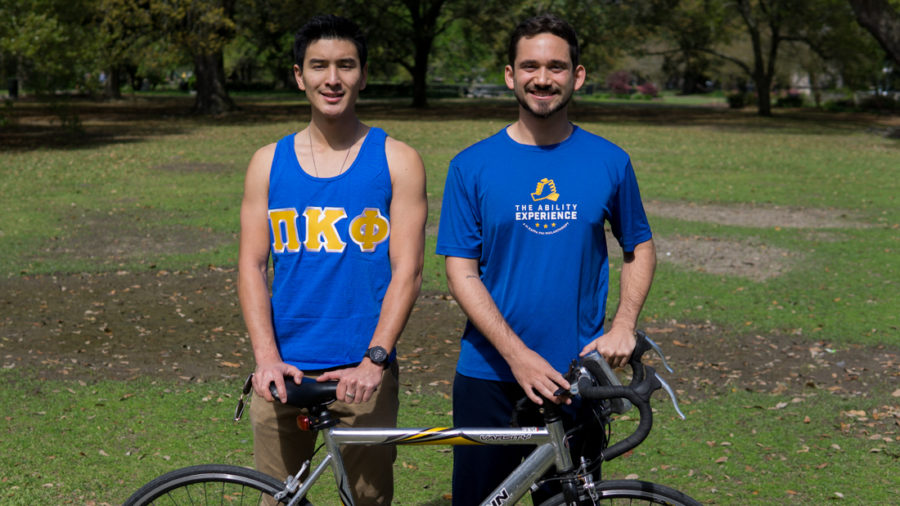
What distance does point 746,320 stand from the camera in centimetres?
909

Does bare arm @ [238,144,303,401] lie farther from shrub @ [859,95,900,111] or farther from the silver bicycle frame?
shrub @ [859,95,900,111]

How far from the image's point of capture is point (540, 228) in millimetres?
3146

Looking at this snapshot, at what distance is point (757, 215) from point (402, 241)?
43.7 feet

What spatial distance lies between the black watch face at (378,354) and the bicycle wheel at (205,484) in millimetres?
466

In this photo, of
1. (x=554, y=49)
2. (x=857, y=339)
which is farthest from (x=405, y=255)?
(x=857, y=339)

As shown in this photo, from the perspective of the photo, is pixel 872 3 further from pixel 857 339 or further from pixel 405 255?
pixel 405 255

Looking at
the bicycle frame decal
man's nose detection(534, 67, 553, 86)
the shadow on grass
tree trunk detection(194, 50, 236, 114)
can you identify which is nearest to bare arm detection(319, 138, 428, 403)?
man's nose detection(534, 67, 553, 86)

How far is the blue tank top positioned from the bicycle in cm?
30

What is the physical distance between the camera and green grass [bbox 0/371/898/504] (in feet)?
17.6

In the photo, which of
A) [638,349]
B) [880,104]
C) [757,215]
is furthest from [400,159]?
[880,104]

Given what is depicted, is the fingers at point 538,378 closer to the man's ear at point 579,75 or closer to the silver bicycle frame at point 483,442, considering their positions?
the silver bicycle frame at point 483,442

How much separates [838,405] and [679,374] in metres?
1.18

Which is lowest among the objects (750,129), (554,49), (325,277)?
(750,129)

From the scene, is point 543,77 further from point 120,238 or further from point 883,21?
point 883,21
